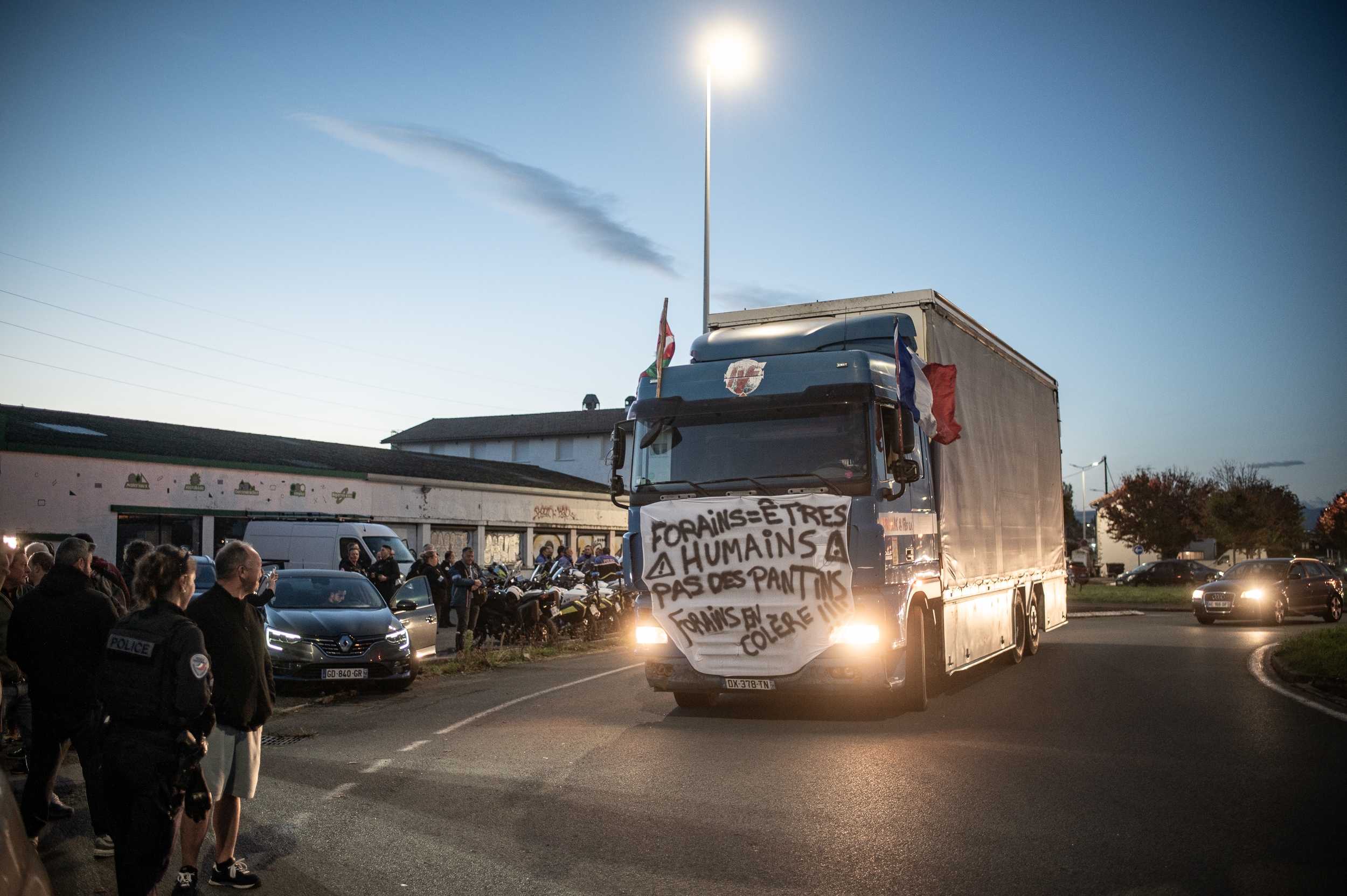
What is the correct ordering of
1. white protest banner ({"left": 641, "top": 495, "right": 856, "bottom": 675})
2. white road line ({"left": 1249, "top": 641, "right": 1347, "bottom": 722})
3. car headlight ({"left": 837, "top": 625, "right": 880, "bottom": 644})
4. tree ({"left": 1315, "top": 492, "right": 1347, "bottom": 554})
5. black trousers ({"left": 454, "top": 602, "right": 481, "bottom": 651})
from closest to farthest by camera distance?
car headlight ({"left": 837, "top": 625, "right": 880, "bottom": 644})
white protest banner ({"left": 641, "top": 495, "right": 856, "bottom": 675})
white road line ({"left": 1249, "top": 641, "right": 1347, "bottom": 722})
black trousers ({"left": 454, "top": 602, "right": 481, "bottom": 651})
tree ({"left": 1315, "top": 492, "right": 1347, "bottom": 554})

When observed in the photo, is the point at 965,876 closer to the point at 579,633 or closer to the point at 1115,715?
the point at 1115,715

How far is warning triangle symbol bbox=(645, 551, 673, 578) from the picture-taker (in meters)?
10.4

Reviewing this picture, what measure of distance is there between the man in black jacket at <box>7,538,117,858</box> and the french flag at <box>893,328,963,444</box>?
718cm

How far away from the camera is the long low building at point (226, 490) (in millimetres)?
23734

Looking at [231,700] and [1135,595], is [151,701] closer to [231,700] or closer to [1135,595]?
[231,700]

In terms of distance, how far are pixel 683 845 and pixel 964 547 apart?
23.1ft

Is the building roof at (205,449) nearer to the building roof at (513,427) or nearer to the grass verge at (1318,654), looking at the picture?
the building roof at (513,427)

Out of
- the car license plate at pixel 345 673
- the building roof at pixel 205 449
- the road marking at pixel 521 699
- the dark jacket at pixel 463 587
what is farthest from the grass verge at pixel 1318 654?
the building roof at pixel 205 449

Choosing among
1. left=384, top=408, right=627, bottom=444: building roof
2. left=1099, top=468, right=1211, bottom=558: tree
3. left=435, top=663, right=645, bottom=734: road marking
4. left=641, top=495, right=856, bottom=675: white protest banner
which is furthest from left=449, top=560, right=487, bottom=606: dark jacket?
left=1099, top=468, right=1211, bottom=558: tree

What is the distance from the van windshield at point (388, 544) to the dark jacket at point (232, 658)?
18708mm

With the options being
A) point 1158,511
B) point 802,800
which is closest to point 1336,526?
point 1158,511

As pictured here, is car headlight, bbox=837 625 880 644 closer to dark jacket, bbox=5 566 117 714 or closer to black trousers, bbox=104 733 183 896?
dark jacket, bbox=5 566 117 714

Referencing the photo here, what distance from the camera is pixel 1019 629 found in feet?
51.7

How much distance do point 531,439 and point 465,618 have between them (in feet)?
165
